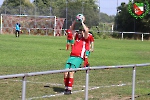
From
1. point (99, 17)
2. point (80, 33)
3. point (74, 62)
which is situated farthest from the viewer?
point (99, 17)

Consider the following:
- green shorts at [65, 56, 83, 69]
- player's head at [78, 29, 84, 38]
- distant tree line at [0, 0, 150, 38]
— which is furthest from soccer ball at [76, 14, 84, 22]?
distant tree line at [0, 0, 150, 38]

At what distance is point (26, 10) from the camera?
7369 centimetres

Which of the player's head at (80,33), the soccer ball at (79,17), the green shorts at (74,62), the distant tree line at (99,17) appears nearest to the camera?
the soccer ball at (79,17)

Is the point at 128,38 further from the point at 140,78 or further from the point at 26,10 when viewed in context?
the point at 140,78

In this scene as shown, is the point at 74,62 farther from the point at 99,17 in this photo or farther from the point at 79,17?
the point at 99,17

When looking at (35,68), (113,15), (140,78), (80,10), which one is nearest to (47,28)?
(80,10)

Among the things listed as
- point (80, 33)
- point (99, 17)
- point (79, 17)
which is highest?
point (99, 17)

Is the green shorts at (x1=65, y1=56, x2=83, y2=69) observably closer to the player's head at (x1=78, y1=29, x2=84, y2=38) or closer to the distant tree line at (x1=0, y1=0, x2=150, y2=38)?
the player's head at (x1=78, y1=29, x2=84, y2=38)

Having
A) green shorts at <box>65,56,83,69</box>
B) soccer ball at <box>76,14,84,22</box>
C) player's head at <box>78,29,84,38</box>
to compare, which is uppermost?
soccer ball at <box>76,14,84,22</box>

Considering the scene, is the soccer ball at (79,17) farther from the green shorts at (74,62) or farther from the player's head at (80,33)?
the green shorts at (74,62)

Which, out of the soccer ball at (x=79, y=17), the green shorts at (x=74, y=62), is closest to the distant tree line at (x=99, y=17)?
the green shorts at (x=74, y=62)

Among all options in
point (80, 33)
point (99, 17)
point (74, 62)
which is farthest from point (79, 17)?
point (99, 17)

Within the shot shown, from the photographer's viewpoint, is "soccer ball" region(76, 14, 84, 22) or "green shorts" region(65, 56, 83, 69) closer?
"soccer ball" region(76, 14, 84, 22)

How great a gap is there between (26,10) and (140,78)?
210 ft
